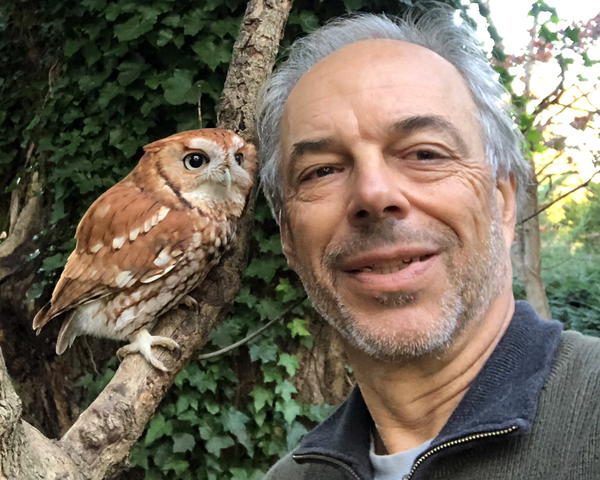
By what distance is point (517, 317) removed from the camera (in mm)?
1133

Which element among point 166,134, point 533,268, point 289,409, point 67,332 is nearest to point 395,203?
point 67,332

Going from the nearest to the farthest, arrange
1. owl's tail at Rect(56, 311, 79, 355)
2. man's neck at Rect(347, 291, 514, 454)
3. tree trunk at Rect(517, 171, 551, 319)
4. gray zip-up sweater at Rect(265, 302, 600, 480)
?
gray zip-up sweater at Rect(265, 302, 600, 480) < man's neck at Rect(347, 291, 514, 454) < owl's tail at Rect(56, 311, 79, 355) < tree trunk at Rect(517, 171, 551, 319)

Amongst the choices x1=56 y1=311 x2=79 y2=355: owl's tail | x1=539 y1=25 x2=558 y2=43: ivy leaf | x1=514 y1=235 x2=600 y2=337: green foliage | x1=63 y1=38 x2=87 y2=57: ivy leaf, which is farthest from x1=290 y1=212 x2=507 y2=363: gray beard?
x1=514 y1=235 x2=600 y2=337: green foliage

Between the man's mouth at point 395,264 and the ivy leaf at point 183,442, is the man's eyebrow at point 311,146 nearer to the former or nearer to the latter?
the man's mouth at point 395,264

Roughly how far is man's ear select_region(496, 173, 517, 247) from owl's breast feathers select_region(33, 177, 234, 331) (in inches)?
26.7

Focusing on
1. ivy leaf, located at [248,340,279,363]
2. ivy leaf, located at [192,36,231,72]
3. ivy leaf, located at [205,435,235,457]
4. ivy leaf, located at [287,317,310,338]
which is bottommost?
ivy leaf, located at [205,435,235,457]

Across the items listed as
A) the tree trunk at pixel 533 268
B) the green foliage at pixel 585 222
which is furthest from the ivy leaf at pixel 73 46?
the green foliage at pixel 585 222

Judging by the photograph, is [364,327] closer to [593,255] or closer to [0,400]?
[0,400]

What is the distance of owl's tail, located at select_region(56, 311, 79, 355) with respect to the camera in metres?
1.67

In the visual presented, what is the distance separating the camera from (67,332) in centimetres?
170

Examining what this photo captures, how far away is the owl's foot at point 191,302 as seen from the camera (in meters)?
1.61

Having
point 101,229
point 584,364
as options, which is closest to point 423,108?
point 584,364

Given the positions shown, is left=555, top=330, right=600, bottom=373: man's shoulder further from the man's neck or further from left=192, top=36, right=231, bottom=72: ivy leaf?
left=192, top=36, right=231, bottom=72: ivy leaf

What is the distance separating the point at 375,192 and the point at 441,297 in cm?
23
